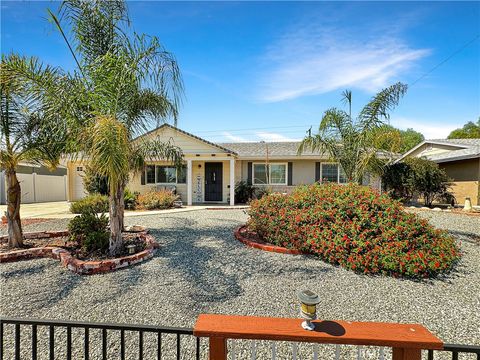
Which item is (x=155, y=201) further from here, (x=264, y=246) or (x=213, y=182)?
(x=264, y=246)

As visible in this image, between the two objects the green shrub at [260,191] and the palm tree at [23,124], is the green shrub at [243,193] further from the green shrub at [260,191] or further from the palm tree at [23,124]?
the palm tree at [23,124]

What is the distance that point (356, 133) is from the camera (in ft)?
26.6

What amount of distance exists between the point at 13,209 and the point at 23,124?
1867 millimetres

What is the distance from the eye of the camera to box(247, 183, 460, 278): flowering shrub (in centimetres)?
430

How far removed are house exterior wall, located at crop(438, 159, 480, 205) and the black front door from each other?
509 inches

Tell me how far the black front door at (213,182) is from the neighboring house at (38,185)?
34.2 feet

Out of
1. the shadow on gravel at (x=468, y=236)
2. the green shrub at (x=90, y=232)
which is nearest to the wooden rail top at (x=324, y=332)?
the green shrub at (x=90, y=232)

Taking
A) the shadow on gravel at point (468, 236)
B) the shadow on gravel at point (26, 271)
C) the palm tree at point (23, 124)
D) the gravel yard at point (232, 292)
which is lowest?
the gravel yard at point (232, 292)

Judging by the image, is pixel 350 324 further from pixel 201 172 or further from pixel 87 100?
pixel 201 172

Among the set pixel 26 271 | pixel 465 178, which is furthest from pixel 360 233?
pixel 465 178

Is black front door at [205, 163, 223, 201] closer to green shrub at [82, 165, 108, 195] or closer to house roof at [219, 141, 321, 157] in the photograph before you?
house roof at [219, 141, 321, 157]

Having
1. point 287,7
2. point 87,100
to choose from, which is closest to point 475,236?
point 287,7

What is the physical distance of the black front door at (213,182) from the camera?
48.8 feet

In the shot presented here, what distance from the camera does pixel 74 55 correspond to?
17.6ft
